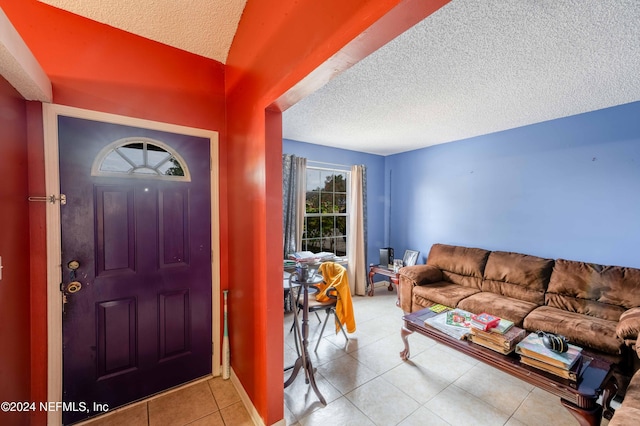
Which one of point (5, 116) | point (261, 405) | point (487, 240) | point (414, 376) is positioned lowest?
point (414, 376)

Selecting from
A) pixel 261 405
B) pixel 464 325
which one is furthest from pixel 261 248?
pixel 464 325

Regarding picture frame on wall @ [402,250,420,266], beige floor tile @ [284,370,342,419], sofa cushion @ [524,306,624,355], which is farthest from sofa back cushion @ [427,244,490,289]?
beige floor tile @ [284,370,342,419]

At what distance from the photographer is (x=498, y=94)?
7.77 feet

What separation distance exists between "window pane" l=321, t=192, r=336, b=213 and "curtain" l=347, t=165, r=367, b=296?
0.37 meters

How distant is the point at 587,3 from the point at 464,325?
2218 millimetres

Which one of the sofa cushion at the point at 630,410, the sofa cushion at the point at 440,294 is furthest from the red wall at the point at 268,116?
the sofa cushion at the point at 440,294

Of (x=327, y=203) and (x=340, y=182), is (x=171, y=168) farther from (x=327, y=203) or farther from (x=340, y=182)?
(x=340, y=182)

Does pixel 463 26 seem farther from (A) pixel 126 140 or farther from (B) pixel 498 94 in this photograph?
(A) pixel 126 140

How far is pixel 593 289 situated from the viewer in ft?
8.48

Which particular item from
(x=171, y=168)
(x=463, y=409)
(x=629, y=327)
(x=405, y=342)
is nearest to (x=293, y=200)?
(x=171, y=168)

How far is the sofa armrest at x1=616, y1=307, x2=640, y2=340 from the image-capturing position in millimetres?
1943

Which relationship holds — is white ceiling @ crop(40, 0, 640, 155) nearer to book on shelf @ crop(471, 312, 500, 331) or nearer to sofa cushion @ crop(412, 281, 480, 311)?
book on shelf @ crop(471, 312, 500, 331)

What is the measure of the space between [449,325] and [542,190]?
7.62ft

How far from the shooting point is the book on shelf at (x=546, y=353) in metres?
1.56
